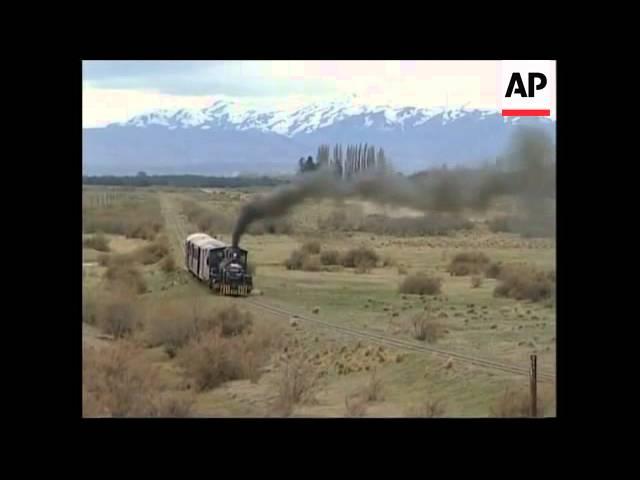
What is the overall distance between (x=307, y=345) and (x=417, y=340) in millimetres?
1147

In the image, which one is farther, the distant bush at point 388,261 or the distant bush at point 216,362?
the distant bush at point 388,261

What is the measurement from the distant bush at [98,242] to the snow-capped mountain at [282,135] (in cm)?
68

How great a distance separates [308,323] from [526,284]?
7.60 ft

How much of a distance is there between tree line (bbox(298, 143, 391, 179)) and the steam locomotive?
1.15 meters

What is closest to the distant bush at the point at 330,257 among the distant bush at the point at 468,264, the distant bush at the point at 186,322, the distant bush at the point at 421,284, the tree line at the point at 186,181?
the distant bush at the point at 421,284

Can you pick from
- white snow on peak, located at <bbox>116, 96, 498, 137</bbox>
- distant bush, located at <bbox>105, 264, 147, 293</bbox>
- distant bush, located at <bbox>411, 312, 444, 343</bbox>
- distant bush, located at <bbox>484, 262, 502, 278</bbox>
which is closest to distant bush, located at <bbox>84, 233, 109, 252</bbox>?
distant bush, located at <bbox>105, 264, 147, 293</bbox>

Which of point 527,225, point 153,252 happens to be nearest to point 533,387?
point 527,225

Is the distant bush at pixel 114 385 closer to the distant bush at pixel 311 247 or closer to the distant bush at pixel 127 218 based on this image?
the distant bush at pixel 127 218

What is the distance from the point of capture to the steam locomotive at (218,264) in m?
11.8

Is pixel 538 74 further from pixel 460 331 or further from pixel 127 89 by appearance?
pixel 127 89

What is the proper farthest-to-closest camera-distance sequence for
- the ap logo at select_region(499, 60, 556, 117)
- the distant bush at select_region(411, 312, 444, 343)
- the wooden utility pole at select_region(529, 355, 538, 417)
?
the distant bush at select_region(411, 312, 444, 343) < the wooden utility pole at select_region(529, 355, 538, 417) < the ap logo at select_region(499, 60, 556, 117)

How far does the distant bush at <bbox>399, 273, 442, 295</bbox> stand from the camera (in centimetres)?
1183

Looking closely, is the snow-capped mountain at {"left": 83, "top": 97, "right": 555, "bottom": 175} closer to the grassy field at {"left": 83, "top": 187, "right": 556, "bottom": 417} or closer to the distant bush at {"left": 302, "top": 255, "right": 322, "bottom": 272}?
the grassy field at {"left": 83, "top": 187, "right": 556, "bottom": 417}

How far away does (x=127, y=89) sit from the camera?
11797 mm
